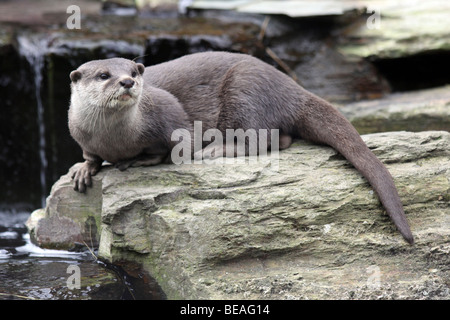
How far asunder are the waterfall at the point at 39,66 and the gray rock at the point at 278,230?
193 centimetres

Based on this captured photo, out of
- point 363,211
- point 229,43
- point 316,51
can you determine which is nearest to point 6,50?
point 229,43

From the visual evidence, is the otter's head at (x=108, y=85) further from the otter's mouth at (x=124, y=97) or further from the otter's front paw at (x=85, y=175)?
the otter's front paw at (x=85, y=175)

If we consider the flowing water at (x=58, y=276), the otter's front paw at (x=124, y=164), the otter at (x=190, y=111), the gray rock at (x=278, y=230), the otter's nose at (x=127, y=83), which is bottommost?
the flowing water at (x=58, y=276)

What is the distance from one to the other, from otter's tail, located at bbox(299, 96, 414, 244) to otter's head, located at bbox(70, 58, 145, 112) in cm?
94

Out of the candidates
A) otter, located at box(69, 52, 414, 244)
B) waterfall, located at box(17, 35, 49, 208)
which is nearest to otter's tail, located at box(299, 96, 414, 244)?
otter, located at box(69, 52, 414, 244)

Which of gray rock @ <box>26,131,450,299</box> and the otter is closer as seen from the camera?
gray rock @ <box>26,131,450,299</box>

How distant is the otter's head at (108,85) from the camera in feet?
8.14

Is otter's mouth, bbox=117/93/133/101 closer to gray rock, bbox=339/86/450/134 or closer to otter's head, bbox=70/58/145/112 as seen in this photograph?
otter's head, bbox=70/58/145/112

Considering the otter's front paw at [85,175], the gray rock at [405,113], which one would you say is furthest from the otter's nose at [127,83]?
the gray rock at [405,113]

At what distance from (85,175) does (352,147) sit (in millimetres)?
1382

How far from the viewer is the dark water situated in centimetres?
248

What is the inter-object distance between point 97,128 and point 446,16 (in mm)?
3583

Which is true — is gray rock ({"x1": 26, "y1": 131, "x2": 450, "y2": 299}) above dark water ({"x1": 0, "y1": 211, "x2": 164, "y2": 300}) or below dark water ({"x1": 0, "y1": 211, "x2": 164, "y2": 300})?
above

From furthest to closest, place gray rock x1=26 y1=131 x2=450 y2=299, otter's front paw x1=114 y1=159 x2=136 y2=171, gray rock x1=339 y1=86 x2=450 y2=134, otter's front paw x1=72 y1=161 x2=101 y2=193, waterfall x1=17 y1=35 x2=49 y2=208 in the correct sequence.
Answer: waterfall x1=17 y1=35 x2=49 y2=208
gray rock x1=339 y1=86 x2=450 y2=134
otter's front paw x1=72 y1=161 x2=101 y2=193
otter's front paw x1=114 y1=159 x2=136 y2=171
gray rock x1=26 y1=131 x2=450 y2=299
